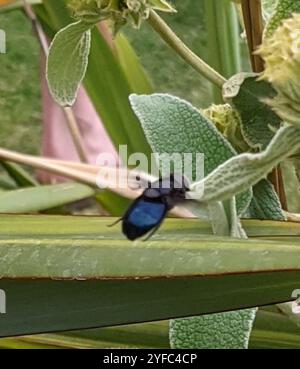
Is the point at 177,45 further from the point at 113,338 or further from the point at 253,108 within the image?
the point at 113,338

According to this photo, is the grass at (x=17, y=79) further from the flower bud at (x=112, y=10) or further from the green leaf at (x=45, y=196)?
the flower bud at (x=112, y=10)

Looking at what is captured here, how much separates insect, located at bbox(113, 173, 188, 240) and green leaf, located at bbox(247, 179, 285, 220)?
0.17 ft

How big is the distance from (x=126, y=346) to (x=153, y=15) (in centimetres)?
22

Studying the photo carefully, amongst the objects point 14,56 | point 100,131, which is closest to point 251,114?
point 14,56

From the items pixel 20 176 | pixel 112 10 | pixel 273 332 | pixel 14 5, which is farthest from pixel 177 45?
pixel 20 176

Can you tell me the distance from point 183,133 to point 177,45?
0.15 ft

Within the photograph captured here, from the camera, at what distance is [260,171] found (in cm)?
28

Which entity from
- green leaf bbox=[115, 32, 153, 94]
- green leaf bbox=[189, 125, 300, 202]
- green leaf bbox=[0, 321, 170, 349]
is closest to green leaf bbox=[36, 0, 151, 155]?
green leaf bbox=[115, 32, 153, 94]

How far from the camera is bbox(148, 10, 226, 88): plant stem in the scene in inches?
14.3

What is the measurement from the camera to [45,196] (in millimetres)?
674

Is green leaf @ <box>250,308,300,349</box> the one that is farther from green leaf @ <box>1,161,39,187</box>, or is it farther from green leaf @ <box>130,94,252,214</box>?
green leaf @ <box>1,161,39,187</box>

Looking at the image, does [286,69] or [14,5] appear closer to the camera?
[286,69]

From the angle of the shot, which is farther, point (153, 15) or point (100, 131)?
point (100, 131)
